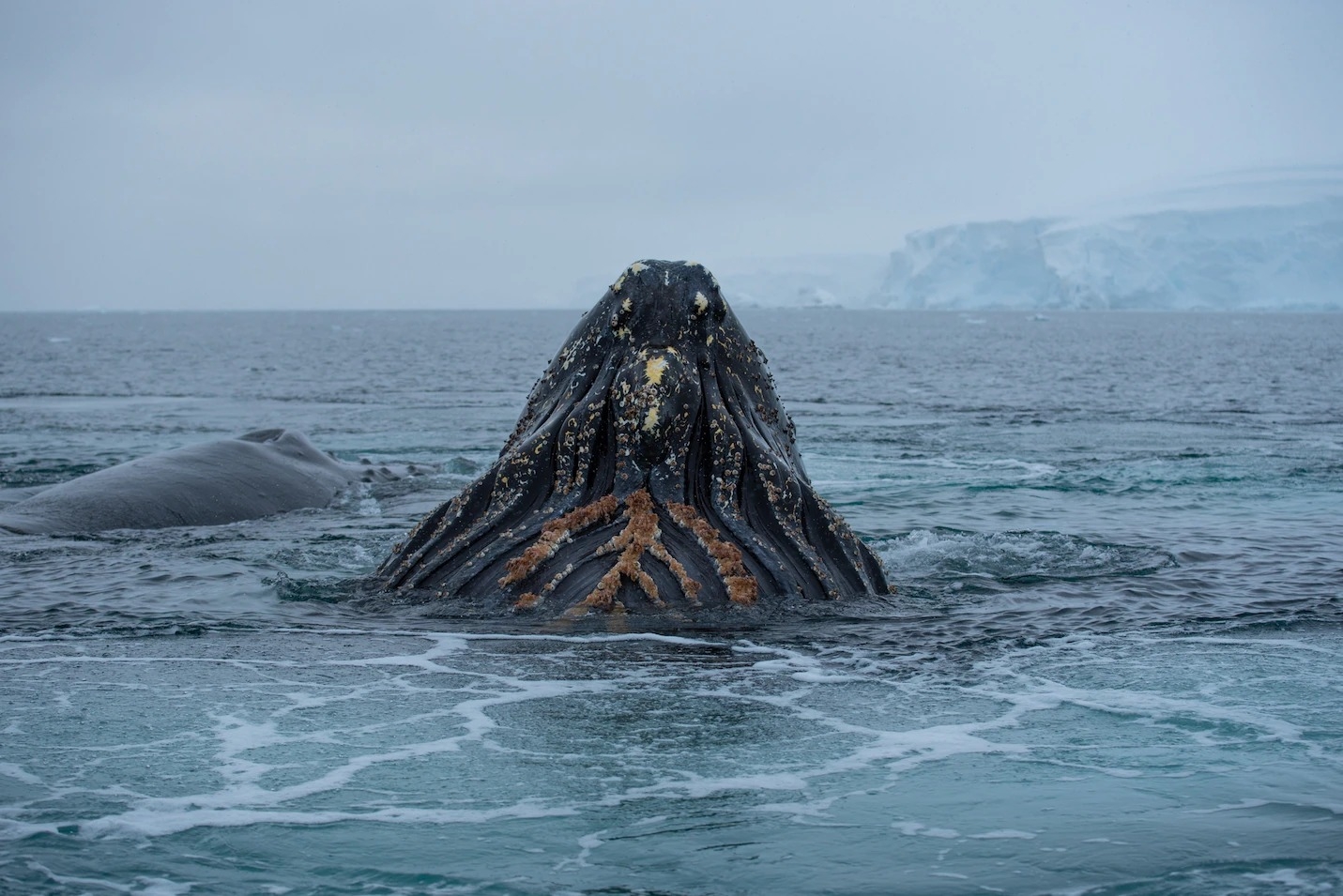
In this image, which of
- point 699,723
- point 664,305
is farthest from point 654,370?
point 699,723

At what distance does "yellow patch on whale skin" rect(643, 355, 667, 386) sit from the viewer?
23.9 ft

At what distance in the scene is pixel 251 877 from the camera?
156 inches

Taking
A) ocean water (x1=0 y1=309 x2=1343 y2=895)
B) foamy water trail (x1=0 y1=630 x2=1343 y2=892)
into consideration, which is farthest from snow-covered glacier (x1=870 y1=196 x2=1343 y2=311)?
foamy water trail (x1=0 y1=630 x2=1343 y2=892)

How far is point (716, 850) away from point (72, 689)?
3.18m

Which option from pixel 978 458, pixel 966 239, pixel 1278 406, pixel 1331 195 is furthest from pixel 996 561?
pixel 1331 195

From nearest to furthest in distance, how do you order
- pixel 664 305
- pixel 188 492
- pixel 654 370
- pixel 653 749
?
pixel 653 749 < pixel 654 370 < pixel 664 305 < pixel 188 492

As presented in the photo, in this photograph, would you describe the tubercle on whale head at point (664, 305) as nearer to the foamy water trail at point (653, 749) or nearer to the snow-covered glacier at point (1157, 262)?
the foamy water trail at point (653, 749)

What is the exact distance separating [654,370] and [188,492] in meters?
6.18

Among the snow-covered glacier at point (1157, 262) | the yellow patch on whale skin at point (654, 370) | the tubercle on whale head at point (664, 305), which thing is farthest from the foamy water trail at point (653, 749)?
the snow-covered glacier at point (1157, 262)

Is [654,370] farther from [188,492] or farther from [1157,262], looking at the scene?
[1157,262]

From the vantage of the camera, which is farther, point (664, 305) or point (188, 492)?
point (188, 492)

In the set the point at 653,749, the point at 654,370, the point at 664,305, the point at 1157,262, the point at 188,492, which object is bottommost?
the point at 653,749

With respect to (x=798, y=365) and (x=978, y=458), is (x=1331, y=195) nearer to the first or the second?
(x=798, y=365)

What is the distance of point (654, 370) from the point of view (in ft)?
23.8
